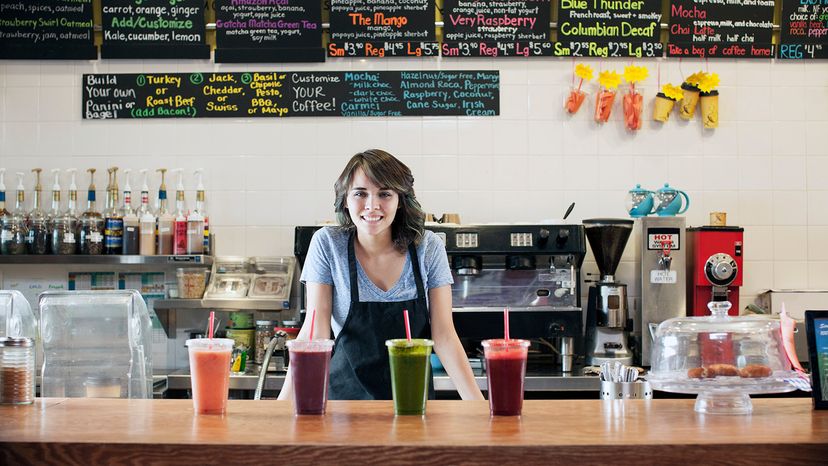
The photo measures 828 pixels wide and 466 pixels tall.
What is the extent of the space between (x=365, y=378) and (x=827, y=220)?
3.29 metres

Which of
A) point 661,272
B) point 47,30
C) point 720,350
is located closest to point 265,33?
point 47,30

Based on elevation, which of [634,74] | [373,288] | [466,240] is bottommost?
[373,288]

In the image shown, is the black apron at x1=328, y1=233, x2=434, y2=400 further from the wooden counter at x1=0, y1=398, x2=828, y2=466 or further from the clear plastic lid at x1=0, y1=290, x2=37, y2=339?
the clear plastic lid at x1=0, y1=290, x2=37, y2=339

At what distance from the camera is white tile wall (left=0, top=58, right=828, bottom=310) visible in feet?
16.4

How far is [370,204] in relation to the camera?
107 inches

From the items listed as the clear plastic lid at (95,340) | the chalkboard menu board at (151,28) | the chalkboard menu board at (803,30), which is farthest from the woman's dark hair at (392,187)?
the chalkboard menu board at (803,30)

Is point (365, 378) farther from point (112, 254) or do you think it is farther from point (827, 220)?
point (827, 220)

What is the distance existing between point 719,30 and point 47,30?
3.72m

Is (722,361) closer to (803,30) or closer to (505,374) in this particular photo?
(505,374)

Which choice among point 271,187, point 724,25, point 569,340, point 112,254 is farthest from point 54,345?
point 724,25

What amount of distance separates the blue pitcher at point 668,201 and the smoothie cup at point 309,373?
3.05m

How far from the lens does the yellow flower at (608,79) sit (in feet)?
16.2

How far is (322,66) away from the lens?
16.5 feet

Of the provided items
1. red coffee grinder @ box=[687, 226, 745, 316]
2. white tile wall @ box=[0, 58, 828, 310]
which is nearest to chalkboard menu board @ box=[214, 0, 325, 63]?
white tile wall @ box=[0, 58, 828, 310]
